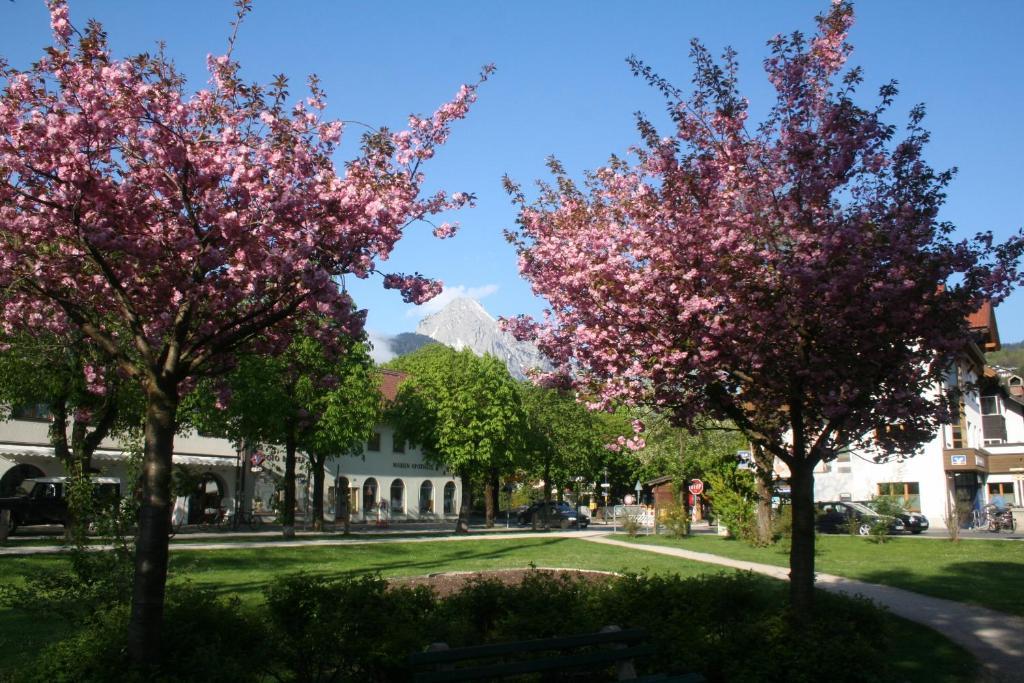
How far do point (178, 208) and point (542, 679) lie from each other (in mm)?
5277

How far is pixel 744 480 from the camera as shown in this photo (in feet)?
104

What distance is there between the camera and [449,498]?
6391 centimetres

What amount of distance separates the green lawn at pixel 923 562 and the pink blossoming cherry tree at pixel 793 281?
6.44m

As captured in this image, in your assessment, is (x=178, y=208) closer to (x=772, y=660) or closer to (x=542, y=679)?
(x=542, y=679)

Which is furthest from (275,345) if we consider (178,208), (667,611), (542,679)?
(667,611)

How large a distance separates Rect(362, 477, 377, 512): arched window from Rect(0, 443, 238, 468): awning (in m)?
13.0

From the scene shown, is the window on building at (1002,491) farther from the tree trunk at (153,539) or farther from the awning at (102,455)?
→ the tree trunk at (153,539)

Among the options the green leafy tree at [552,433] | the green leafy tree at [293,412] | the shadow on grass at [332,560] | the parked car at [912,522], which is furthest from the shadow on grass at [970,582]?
the green leafy tree at [552,433]

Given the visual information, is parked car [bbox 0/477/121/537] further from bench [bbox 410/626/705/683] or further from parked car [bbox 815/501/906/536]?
parked car [bbox 815/501/906/536]

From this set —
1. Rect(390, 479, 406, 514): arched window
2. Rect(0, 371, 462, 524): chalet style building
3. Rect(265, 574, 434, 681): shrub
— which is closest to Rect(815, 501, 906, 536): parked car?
Rect(0, 371, 462, 524): chalet style building

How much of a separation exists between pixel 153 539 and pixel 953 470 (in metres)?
49.3

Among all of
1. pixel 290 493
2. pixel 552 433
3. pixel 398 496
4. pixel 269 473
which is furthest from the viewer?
pixel 398 496

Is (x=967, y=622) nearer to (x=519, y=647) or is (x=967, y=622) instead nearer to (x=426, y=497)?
(x=519, y=647)

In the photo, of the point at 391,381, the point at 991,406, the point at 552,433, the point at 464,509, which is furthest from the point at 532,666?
the point at 991,406
